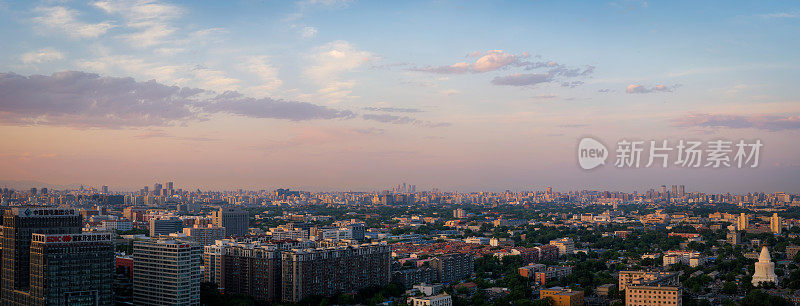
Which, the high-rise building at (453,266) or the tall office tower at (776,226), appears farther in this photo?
the tall office tower at (776,226)

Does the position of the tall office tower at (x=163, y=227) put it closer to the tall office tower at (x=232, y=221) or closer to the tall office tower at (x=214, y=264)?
the tall office tower at (x=232, y=221)

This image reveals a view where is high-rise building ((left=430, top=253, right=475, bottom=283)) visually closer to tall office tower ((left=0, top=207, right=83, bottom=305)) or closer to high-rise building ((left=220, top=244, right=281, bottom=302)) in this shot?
high-rise building ((left=220, top=244, right=281, bottom=302))

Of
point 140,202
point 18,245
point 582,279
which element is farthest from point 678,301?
point 140,202

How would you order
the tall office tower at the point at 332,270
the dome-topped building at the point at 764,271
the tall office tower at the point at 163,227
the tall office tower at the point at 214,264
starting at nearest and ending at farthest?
the tall office tower at the point at 332,270, the tall office tower at the point at 214,264, the dome-topped building at the point at 764,271, the tall office tower at the point at 163,227

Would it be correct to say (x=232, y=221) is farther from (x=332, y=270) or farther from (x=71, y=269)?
(x=71, y=269)

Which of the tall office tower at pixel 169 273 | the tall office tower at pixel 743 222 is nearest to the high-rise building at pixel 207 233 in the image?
the tall office tower at pixel 169 273
